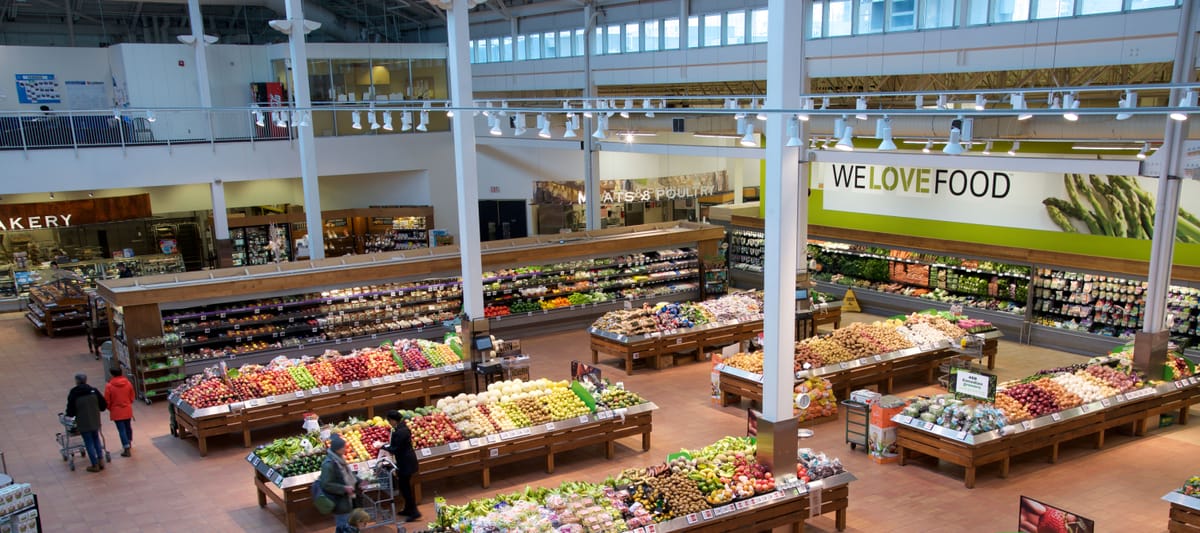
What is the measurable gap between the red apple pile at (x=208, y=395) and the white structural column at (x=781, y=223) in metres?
6.67

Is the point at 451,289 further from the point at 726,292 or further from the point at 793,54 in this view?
the point at 793,54

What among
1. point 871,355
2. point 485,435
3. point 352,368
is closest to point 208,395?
point 352,368

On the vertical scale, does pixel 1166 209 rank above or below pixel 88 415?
above

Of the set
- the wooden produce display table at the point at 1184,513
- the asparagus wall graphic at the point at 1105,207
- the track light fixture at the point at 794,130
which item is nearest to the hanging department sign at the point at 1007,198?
the asparagus wall graphic at the point at 1105,207

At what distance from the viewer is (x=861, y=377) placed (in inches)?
491

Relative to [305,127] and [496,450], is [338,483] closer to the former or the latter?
[496,450]

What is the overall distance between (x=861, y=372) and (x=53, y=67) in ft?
70.0

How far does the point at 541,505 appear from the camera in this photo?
7.94 m

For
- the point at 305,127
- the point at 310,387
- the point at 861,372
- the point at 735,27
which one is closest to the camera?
the point at 310,387

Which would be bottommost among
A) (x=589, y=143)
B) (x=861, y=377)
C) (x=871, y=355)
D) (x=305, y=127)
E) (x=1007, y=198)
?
(x=861, y=377)

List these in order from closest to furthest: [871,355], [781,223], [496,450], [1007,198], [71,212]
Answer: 1. [781,223]
2. [496,450]
3. [871,355]
4. [1007,198]
5. [71,212]

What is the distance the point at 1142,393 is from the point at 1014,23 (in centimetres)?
551

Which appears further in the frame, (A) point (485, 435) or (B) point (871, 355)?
(B) point (871, 355)

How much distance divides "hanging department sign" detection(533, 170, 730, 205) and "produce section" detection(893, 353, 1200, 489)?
1543 centimetres
